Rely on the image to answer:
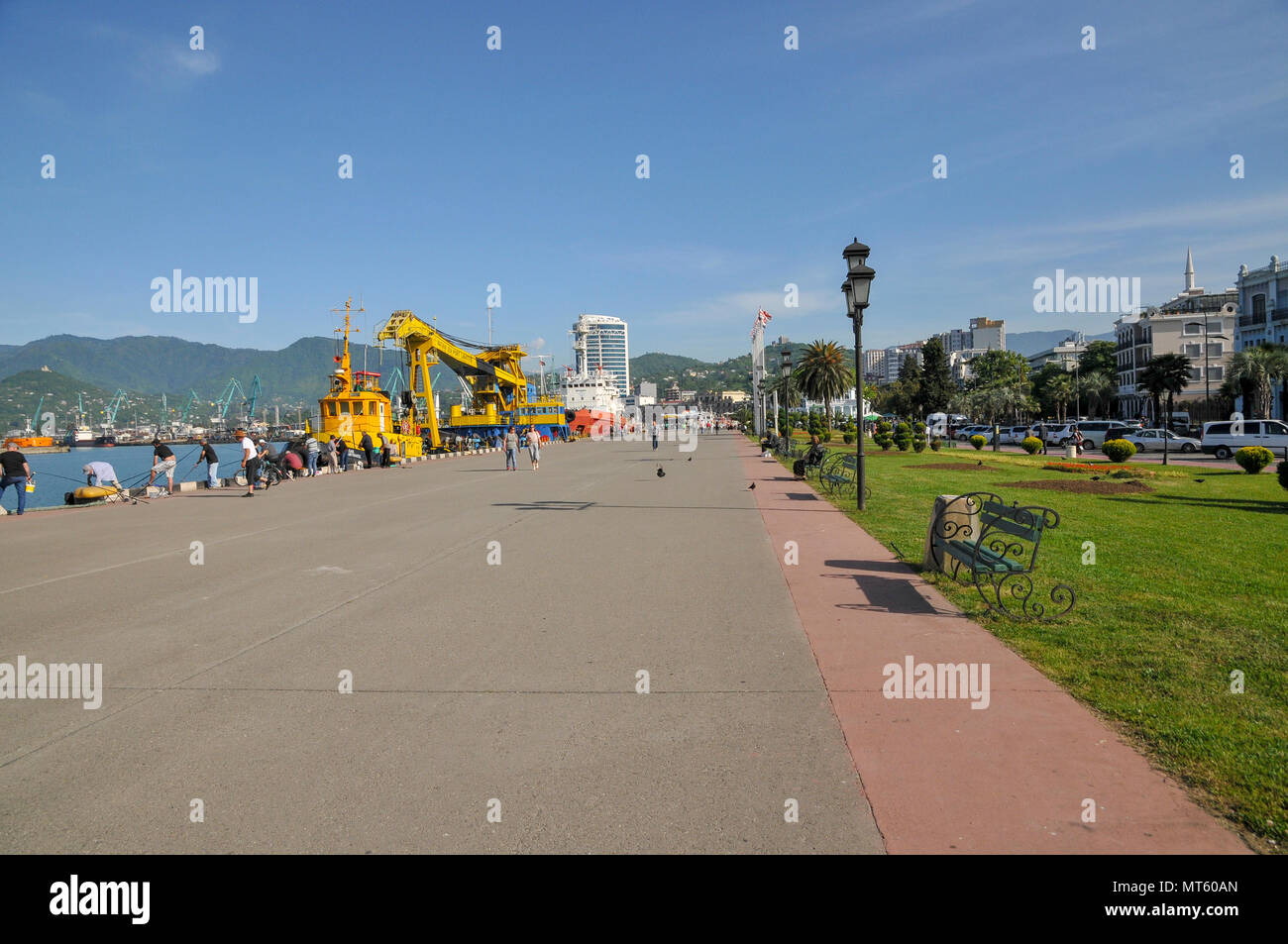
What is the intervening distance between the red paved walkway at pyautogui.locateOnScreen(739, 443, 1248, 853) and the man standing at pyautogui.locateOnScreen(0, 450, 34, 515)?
18246mm

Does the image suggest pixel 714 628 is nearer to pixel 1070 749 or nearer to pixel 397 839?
pixel 1070 749

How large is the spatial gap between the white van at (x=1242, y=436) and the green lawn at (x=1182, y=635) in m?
22.0

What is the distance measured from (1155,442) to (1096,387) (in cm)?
5765

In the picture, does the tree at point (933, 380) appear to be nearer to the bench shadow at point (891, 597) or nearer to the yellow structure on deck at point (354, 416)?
the yellow structure on deck at point (354, 416)

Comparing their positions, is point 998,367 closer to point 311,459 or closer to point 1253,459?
point 1253,459

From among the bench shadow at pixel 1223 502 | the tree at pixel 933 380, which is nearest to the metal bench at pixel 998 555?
the bench shadow at pixel 1223 502

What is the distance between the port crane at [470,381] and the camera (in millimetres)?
47125

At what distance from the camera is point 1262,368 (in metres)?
51.1

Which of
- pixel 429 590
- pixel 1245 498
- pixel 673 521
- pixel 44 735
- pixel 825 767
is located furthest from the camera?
pixel 1245 498

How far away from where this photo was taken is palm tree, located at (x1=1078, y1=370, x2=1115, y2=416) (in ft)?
284

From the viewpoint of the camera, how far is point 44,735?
172 inches

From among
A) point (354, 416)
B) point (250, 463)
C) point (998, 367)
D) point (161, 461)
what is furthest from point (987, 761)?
point (998, 367)
